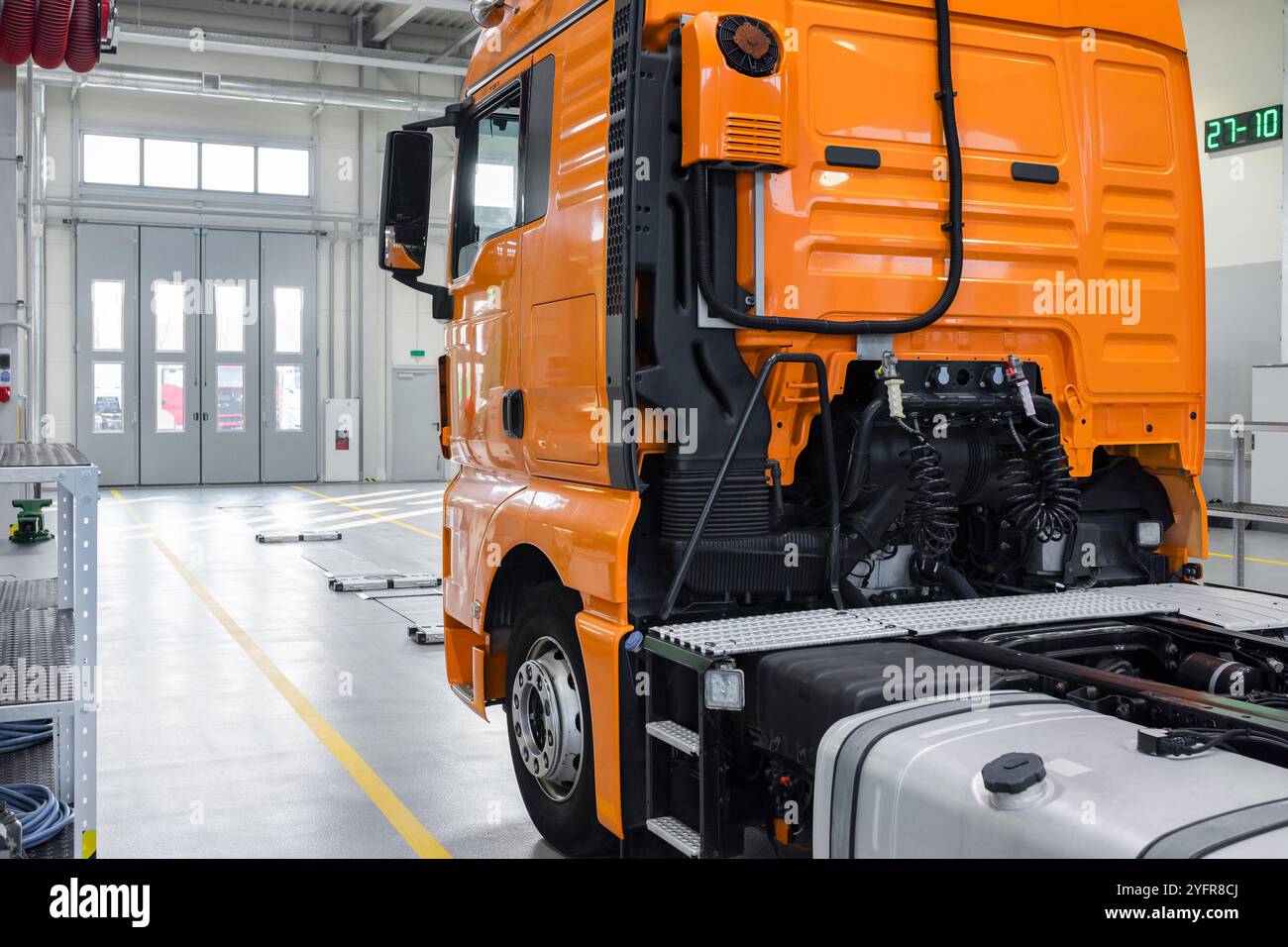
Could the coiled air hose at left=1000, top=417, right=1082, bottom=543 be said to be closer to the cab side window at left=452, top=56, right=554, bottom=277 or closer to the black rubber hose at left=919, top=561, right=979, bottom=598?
the black rubber hose at left=919, top=561, right=979, bottom=598

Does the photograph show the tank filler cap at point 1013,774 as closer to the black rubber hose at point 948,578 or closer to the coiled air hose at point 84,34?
the black rubber hose at point 948,578

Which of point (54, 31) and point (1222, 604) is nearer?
point (1222, 604)

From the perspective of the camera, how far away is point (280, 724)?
608 centimetres

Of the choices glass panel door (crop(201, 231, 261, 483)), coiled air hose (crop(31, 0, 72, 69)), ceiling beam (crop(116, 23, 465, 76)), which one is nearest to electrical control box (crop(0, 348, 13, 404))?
coiled air hose (crop(31, 0, 72, 69))

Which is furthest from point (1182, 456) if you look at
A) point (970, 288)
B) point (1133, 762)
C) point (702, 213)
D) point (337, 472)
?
point (337, 472)

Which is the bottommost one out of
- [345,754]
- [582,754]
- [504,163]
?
[345,754]

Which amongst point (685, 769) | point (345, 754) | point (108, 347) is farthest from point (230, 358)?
point (685, 769)

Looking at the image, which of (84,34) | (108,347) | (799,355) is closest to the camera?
(799,355)

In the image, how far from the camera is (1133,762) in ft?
7.44

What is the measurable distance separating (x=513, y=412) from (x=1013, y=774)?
267 cm

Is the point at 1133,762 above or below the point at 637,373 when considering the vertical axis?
below

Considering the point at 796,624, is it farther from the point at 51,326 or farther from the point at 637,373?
the point at 51,326

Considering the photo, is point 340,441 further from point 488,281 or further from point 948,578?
point 948,578

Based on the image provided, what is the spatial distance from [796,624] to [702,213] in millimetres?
1209
